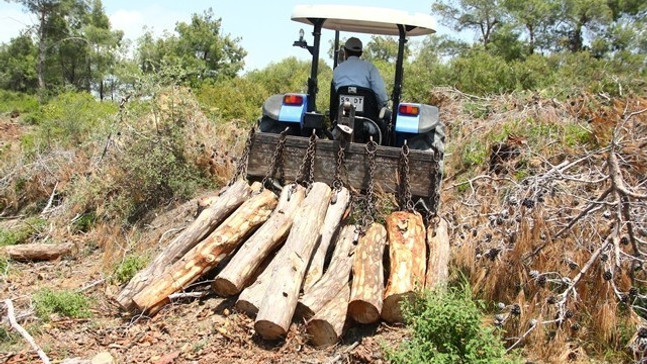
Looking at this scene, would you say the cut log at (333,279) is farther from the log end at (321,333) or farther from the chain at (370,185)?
the chain at (370,185)

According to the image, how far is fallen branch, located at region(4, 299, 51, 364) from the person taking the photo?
4.95m

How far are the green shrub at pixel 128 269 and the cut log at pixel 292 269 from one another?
178 centimetres

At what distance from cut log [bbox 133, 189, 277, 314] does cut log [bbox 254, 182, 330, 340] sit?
1.49ft

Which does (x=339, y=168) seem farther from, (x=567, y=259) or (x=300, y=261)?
(x=567, y=259)

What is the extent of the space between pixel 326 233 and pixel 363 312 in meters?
1.08

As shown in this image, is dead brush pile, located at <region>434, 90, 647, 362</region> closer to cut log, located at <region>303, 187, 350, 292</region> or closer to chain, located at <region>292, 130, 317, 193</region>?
cut log, located at <region>303, 187, 350, 292</region>

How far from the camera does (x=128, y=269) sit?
6699mm

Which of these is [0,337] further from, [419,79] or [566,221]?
[419,79]

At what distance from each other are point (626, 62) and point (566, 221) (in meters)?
14.8

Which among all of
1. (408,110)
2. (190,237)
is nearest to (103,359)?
(190,237)

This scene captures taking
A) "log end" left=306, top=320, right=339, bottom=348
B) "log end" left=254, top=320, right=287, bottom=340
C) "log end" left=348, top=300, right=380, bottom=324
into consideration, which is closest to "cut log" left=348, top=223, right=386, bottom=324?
"log end" left=348, top=300, right=380, bottom=324

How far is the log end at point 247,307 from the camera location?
5.33 meters

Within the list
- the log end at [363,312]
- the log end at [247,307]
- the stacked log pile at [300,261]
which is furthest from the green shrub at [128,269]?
the log end at [363,312]

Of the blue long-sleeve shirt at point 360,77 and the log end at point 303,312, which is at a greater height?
the blue long-sleeve shirt at point 360,77
